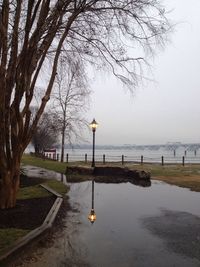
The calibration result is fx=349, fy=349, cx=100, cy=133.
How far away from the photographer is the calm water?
5.75 meters

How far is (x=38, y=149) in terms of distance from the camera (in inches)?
2119

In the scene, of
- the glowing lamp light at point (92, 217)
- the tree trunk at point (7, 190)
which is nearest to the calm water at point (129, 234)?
the glowing lamp light at point (92, 217)

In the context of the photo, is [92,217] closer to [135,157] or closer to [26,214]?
[26,214]

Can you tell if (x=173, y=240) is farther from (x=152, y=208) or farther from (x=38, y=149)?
(x=38, y=149)

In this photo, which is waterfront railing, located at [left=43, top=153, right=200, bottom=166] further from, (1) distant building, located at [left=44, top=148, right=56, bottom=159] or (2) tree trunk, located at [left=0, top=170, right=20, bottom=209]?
(2) tree trunk, located at [left=0, top=170, right=20, bottom=209]

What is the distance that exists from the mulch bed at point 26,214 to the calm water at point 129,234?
73 centimetres

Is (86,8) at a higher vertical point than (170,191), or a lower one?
higher

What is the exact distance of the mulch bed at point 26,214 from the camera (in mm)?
7949

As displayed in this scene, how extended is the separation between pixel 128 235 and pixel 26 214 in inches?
120

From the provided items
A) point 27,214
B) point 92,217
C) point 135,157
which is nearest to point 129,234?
point 92,217

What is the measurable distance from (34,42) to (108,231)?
5250 mm

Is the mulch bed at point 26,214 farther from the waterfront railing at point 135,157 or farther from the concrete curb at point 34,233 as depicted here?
the waterfront railing at point 135,157

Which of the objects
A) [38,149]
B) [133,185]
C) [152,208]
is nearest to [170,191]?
[133,185]

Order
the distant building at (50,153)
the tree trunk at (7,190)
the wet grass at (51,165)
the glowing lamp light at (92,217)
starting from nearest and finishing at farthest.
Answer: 1. the glowing lamp light at (92,217)
2. the tree trunk at (7,190)
3. the wet grass at (51,165)
4. the distant building at (50,153)
